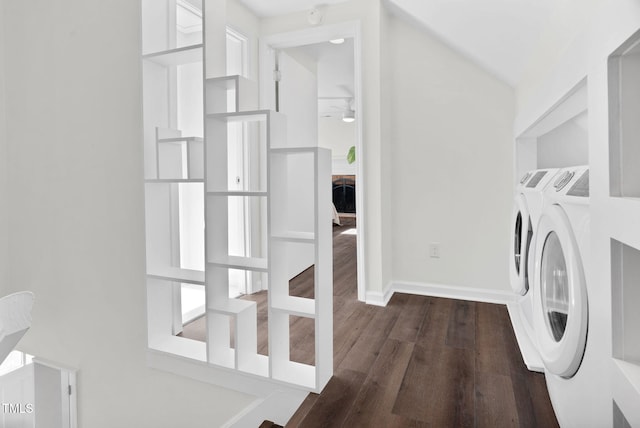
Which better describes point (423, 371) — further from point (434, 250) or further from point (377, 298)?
point (434, 250)

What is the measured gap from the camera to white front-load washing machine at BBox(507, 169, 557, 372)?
1548 millimetres

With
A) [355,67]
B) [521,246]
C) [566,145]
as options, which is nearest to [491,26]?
[566,145]

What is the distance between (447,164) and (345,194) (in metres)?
5.25

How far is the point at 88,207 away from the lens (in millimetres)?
2111

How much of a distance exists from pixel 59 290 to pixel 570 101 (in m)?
2.85

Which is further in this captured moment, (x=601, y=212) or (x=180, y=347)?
(x=180, y=347)

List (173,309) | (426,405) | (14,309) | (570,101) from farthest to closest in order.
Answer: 1. (173,309)
2. (14,309)
3. (426,405)
4. (570,101)

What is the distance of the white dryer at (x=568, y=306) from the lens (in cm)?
94

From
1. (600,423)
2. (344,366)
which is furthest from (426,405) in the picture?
(600,423)

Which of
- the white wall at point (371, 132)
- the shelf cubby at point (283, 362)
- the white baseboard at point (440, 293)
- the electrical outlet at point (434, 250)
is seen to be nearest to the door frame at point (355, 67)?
the white wall at point (371, 132)

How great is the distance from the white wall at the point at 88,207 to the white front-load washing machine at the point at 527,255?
1.44 m

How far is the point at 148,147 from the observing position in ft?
6.04

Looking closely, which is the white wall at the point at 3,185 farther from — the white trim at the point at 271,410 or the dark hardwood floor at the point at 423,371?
the white trim at the point at 271,410

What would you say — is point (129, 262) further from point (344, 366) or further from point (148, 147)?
point (344, 366)
